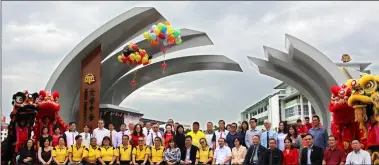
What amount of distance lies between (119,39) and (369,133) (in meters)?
8.33

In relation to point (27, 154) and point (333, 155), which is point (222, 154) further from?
point (27, 154)

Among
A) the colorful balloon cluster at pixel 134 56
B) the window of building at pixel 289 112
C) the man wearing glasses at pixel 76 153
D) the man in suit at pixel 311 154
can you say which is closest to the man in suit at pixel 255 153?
the man in suit at pixel 311 154

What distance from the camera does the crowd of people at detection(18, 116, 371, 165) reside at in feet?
23.6

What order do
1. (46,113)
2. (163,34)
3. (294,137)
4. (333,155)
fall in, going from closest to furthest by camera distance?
(333,155) < (294,137) < (46,113) < (163,34)

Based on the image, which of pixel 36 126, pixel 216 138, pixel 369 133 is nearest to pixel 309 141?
pixel 369 133

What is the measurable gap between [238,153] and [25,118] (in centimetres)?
437

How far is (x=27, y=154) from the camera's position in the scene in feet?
26.0

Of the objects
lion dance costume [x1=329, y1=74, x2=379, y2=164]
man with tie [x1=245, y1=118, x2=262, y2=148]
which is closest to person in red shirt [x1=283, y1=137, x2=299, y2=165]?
man with tie [x1=245, y1=118, x2=262, y2=148]

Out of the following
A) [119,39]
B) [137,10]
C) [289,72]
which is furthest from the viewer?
[289,72]

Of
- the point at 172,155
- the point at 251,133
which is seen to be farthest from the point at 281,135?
the point at 172,155

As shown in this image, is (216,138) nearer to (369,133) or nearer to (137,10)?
(369,133)

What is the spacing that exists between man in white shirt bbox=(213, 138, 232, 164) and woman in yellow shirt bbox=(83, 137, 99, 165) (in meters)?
2.19

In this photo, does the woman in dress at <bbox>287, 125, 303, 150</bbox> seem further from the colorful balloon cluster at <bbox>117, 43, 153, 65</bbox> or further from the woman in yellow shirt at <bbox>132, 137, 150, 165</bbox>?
the colorful balloon cluster at <bbox>117, 43, 153, 65</bbox>

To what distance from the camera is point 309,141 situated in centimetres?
720
